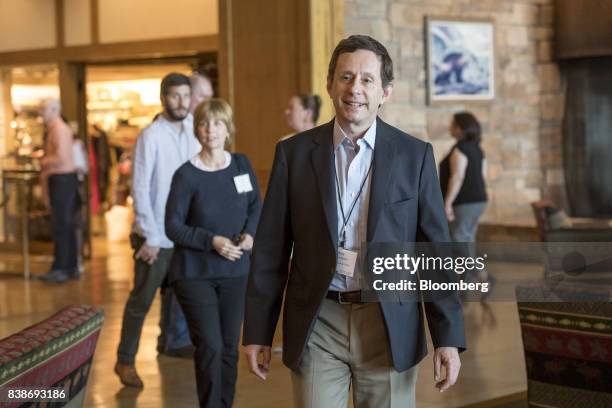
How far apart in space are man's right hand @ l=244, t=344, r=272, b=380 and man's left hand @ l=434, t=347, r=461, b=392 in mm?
443

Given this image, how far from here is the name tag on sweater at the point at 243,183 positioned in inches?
195

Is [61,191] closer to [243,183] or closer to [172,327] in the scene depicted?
[172,327]

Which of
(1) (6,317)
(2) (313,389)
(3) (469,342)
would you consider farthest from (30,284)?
(2) (313,389)

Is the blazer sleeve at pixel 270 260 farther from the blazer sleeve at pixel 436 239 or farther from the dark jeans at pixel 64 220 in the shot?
the dark jeans at pixel 64 220

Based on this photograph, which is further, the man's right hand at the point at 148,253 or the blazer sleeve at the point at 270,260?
the man's right hand at the point at 148,253

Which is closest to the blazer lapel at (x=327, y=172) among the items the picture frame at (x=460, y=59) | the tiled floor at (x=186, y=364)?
the tiled floor at (x=186, y=364)

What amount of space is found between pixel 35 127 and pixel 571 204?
21.7ft

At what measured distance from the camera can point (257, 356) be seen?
2.94 m

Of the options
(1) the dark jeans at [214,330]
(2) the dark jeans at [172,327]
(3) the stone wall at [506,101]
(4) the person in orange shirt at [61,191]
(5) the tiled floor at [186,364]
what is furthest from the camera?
(4) the person in orange shirt at [61,191]

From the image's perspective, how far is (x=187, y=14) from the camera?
1178cm

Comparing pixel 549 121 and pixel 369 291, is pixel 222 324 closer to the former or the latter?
pixel 369 291

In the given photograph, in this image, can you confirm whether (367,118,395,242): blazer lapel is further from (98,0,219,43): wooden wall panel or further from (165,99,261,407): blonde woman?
(98,0,219,43): wooden wall panel

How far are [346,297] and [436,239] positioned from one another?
0.92 feet

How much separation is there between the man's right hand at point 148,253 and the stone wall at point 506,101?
449 cm
